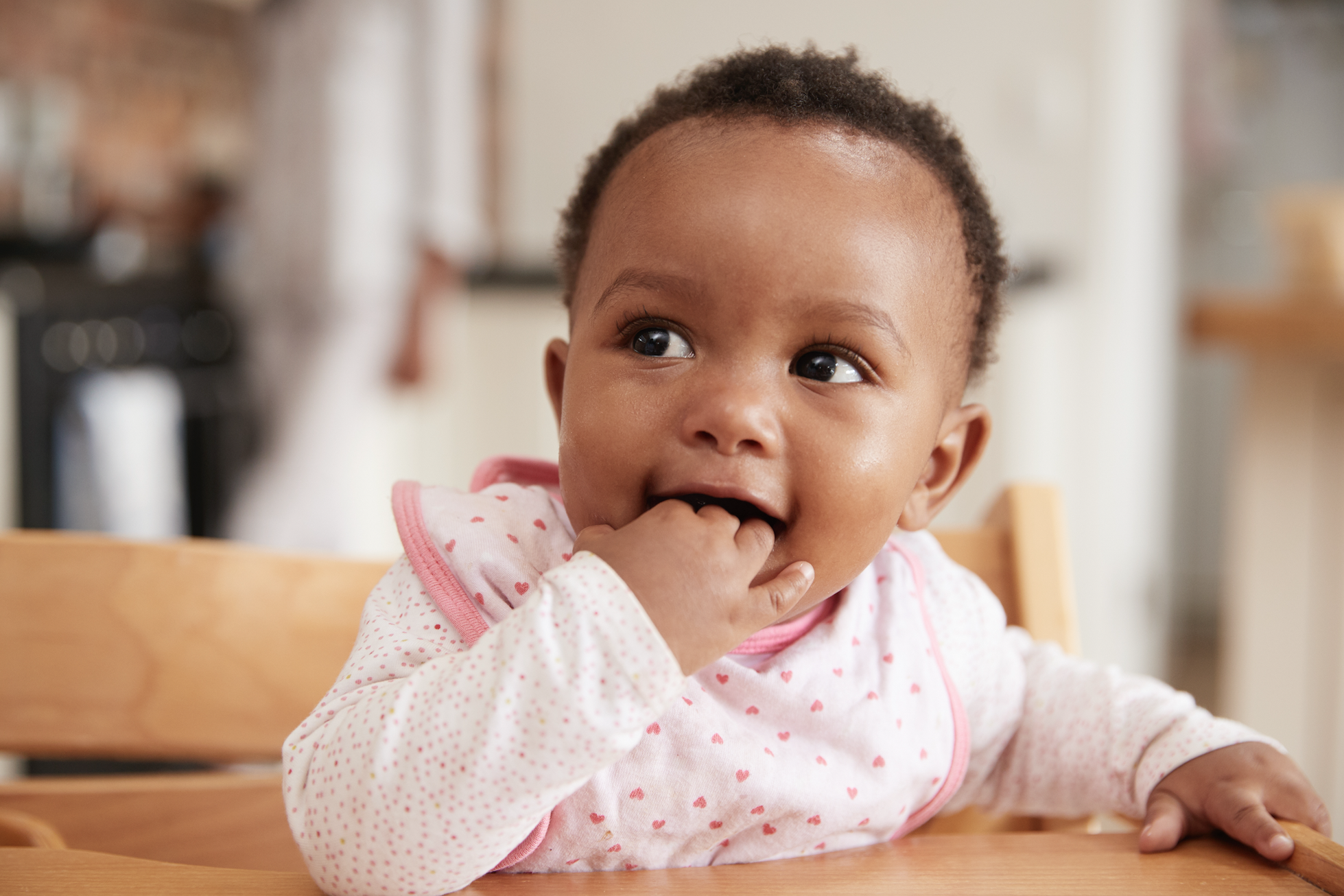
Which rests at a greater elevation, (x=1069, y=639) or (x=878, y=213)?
(x=878, y=213)

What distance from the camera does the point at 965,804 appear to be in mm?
807

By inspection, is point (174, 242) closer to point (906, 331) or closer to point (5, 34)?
point (5, 34)

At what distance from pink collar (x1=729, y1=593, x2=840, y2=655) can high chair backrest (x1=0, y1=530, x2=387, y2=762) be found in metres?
0.30

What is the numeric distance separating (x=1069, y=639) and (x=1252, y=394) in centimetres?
115

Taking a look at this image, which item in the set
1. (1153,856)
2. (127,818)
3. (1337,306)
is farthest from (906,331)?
(1337,306)

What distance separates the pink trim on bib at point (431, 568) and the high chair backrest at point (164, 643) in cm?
20

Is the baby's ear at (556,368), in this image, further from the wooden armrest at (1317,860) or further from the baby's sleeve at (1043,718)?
the wooden armrest at (1317,860)

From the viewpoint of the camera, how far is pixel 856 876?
559mm

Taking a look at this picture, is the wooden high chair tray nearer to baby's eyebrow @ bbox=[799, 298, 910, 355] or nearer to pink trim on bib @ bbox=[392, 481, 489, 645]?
pink trim on bib @ bbox=[392, 481, 489, 645]

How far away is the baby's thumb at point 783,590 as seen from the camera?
1.82 feet

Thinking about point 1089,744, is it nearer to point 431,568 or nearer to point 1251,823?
point 1251,823

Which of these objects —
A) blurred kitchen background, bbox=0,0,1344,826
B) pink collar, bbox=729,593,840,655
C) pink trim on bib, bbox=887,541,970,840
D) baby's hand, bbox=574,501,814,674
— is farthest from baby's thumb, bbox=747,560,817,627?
blurred kitchen background, bbox=0,0,1344,826

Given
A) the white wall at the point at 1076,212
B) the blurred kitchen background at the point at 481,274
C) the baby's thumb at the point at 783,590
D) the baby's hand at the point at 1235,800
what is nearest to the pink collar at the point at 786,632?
the baby's thumb at the point at 783,590

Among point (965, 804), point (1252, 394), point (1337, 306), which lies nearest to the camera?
point (965, 804)
